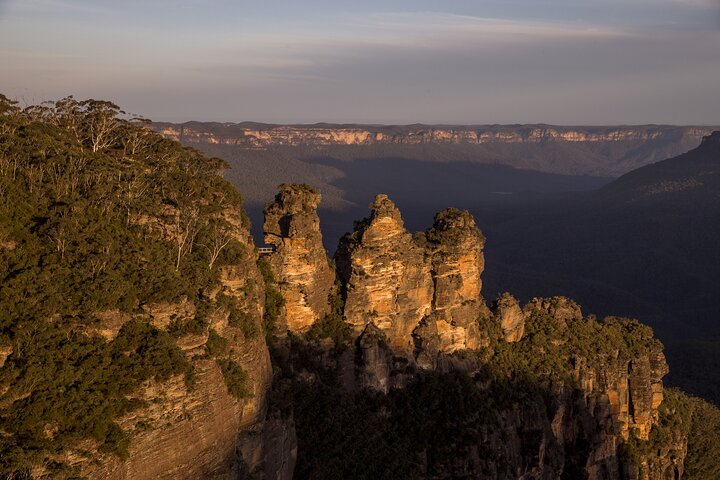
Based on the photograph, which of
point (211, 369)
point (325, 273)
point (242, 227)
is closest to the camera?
point (211, 369)

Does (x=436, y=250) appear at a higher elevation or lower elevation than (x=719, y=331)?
higher

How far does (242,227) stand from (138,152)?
9879 millimetres

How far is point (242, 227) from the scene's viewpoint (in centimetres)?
3497

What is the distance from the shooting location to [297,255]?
3769 centimetres

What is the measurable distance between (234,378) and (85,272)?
20.6ft

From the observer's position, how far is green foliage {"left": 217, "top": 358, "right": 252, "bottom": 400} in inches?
1029

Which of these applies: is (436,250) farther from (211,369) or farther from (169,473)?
(169,473)

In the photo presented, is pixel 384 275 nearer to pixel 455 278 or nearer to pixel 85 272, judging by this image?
pixel 455 278

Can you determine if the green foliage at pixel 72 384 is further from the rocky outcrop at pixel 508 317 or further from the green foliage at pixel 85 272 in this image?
the rocky outcrop at pixel 508 317

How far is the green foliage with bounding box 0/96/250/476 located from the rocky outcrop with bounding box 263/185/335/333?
2581mm

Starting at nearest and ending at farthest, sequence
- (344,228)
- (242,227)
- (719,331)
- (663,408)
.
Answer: (242,227), (663,408), (719,331), (344,228)

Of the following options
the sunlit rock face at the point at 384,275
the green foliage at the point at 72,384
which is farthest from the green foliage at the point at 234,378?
the sunlit rock face at the point at 384,275

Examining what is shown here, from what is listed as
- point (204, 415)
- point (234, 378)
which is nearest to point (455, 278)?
point (234, 378)

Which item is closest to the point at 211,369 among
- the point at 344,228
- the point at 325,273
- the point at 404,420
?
the point at 325,273
